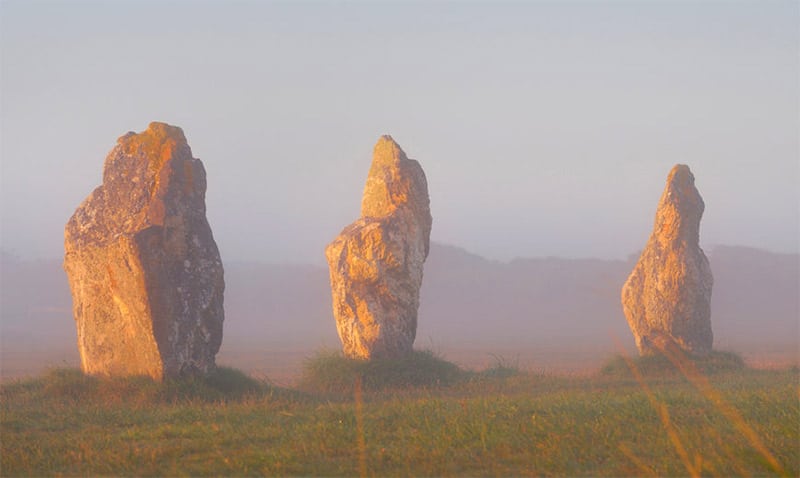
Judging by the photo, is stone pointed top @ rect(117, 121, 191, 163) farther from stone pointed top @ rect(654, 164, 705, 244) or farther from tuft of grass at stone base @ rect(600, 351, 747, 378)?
stone pointed top @ rect(654, 164, 705, 244)

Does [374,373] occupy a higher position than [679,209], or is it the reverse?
[679,209]

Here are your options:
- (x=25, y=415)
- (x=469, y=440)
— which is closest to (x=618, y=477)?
Answer: (x=469, y=440)

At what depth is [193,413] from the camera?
15039mm

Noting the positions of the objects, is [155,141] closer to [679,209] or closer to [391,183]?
[391,183]

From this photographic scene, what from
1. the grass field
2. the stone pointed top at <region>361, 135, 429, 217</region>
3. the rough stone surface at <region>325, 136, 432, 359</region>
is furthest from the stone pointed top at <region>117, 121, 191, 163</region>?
the stone pointed top at <region>361, 135, 429, 217</region>

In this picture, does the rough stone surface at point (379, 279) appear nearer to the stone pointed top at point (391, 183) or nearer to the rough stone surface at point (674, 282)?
the stone pointed top at point (391, 183)

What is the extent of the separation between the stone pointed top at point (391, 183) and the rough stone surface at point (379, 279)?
0.06 meters

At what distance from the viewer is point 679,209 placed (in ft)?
87.0

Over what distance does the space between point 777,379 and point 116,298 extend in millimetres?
15097

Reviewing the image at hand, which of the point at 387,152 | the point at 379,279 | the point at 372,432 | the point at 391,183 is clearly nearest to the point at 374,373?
the point at 379,279

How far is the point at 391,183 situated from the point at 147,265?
27.5ft

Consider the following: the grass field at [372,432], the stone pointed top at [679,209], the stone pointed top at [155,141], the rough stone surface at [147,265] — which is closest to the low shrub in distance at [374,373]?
the grass field at [372,432]

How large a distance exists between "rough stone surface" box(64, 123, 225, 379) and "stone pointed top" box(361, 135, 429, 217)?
246 inches

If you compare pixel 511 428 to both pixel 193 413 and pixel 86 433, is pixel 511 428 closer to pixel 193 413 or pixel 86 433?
pixel 193 413
